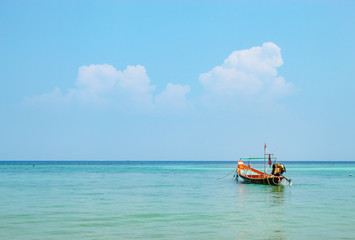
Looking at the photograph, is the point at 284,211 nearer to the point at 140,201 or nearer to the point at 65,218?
the point at 140,201

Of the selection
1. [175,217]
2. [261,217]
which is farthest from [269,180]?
[175,217]

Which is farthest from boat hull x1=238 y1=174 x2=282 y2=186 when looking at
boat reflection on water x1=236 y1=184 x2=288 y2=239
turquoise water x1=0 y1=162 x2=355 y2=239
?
turquoise water x1=0 y1=162 x2=355 y2=239

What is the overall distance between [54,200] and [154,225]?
13380 mm

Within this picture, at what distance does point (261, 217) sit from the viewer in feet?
74.5

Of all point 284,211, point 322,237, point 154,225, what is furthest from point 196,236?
point 284,211

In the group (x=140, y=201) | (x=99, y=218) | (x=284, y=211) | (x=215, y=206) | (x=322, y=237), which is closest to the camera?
(x=322, y=237)

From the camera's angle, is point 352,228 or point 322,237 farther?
point 352,228

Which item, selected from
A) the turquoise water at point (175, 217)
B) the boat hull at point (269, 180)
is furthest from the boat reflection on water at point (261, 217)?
the boat hull at point (269, 180)

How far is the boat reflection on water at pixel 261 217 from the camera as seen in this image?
18.0 meters

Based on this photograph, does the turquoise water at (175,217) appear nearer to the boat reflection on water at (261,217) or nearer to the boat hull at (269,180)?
the boat reflection on water at (261,217)

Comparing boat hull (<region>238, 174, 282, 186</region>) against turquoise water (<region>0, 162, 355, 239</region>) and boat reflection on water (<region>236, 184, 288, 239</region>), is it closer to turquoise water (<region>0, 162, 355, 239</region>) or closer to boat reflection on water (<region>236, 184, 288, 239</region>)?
boat reflection on water (<region>236, 184, 288, 239</region>)

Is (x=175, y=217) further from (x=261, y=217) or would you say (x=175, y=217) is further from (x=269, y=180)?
(x=269, y=180)

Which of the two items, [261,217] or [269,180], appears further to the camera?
[269,180]

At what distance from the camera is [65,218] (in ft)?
72.7
